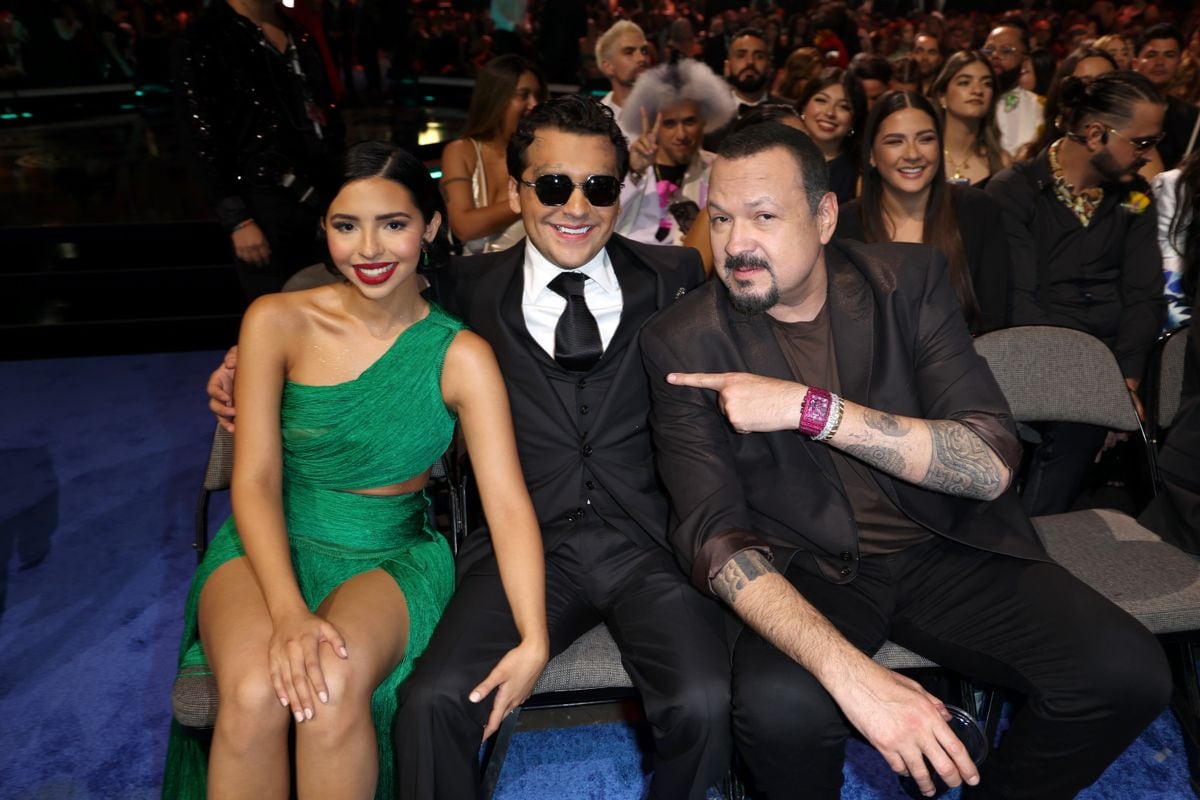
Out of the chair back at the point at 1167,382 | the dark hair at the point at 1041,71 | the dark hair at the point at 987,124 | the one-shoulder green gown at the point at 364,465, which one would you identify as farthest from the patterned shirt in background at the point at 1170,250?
the dark hair at the point at 1041,71

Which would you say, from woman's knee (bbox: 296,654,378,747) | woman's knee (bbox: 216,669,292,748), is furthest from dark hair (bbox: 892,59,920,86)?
woman's knee (bbox: 216,669,292,748)

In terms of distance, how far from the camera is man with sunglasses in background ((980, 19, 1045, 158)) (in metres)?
5.75

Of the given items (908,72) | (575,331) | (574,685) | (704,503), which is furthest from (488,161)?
(908,72)

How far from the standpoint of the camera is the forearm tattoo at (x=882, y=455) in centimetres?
210

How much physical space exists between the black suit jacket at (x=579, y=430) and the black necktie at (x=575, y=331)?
34 millimetres

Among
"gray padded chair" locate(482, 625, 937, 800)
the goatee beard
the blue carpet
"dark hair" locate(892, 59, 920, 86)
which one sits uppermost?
the goatee beard

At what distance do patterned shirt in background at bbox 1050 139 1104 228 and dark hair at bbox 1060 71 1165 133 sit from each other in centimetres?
20

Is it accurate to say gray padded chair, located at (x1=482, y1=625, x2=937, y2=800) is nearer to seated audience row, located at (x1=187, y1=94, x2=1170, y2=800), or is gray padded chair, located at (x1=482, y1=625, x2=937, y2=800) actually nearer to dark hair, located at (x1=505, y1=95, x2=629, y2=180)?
seated audience row, located at (x1=187, y1=94, x2=1170, y2=800)

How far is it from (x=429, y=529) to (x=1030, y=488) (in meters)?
1.96

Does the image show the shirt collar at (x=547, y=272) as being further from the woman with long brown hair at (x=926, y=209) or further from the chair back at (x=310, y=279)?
the woman with long brown hair at (x=926, y=209)

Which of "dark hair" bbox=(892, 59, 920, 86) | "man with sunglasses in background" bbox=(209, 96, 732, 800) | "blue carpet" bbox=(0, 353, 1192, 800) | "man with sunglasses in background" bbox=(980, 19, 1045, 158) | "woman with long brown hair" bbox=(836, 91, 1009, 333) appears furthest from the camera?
"dark hair" bbox=(892, 59, 920, 86)

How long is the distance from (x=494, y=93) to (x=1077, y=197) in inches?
99.1

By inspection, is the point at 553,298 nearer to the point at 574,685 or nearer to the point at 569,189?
the point at 569,189

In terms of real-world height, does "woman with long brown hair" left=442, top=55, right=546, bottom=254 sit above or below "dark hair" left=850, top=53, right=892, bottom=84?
below
